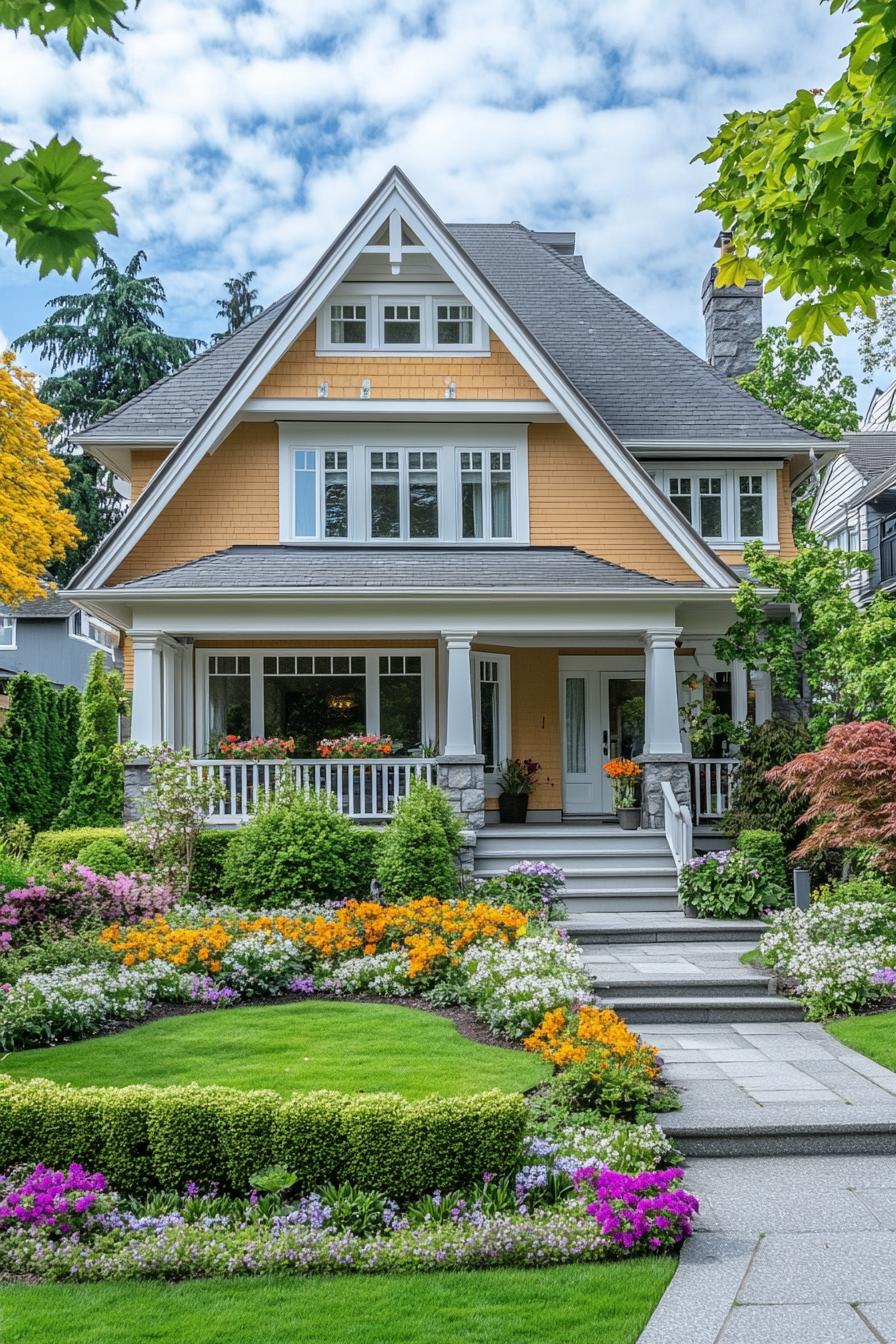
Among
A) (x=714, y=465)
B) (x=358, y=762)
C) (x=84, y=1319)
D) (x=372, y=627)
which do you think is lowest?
(x=84, y=1319)

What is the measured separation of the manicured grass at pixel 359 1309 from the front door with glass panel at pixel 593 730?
1211cm

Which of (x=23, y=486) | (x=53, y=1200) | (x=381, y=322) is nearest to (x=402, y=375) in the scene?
(x=381, y=322)

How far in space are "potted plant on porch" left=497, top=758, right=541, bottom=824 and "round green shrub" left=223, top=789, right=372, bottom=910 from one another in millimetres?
4067

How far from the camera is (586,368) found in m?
18.2

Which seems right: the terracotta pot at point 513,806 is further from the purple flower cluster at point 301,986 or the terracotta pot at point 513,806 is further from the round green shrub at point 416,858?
the purple flower cluster at point 301,986

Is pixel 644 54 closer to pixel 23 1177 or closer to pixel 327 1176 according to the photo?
pixel 327 1176

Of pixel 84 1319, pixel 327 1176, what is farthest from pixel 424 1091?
pixel 84 1319

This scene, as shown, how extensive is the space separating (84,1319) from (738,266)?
17.2 ft

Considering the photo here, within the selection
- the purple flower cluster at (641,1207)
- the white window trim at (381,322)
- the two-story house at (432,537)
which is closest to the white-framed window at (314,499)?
the two-story house at (432,537)

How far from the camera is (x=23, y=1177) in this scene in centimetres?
540

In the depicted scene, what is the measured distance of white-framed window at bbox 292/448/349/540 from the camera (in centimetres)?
1591

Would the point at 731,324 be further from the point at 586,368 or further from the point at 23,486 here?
the point at 23,486

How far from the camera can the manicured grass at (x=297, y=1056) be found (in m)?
6.75

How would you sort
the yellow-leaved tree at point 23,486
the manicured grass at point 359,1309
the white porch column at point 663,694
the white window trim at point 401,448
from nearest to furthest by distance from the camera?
the manicured grass at point 359,1309
the white porch column at point 663,694
the white window trim at point 401,448
the yellow-leaved tree at point 23,486
